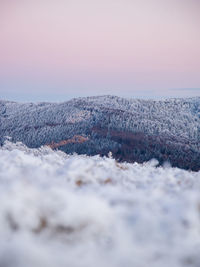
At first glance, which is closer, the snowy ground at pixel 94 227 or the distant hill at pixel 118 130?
the snowy ground at pixel 94 227

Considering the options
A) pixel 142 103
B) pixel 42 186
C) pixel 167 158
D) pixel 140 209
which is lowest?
pixel 167 158

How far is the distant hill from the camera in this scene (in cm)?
3231

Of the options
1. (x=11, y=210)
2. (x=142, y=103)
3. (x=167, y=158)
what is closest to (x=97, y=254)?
(x=11, y=210)

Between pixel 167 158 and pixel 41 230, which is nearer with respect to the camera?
pixel 41 230

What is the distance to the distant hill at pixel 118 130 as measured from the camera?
32.3m

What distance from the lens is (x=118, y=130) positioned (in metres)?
41.0

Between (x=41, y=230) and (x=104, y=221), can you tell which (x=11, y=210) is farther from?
(x=104, y=221)

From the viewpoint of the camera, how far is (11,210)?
381cm

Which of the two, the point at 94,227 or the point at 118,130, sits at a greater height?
the point at 118,130

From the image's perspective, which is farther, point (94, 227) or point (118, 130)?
point (118, 130)

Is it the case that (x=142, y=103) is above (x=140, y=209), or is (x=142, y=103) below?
above

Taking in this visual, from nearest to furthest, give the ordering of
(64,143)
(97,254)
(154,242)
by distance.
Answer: (97,254) → (154,242) → (64,143)

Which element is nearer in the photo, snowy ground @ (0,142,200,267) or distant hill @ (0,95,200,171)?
snowy ground @ (0,142,200,267)

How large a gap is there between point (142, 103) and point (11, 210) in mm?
63912
